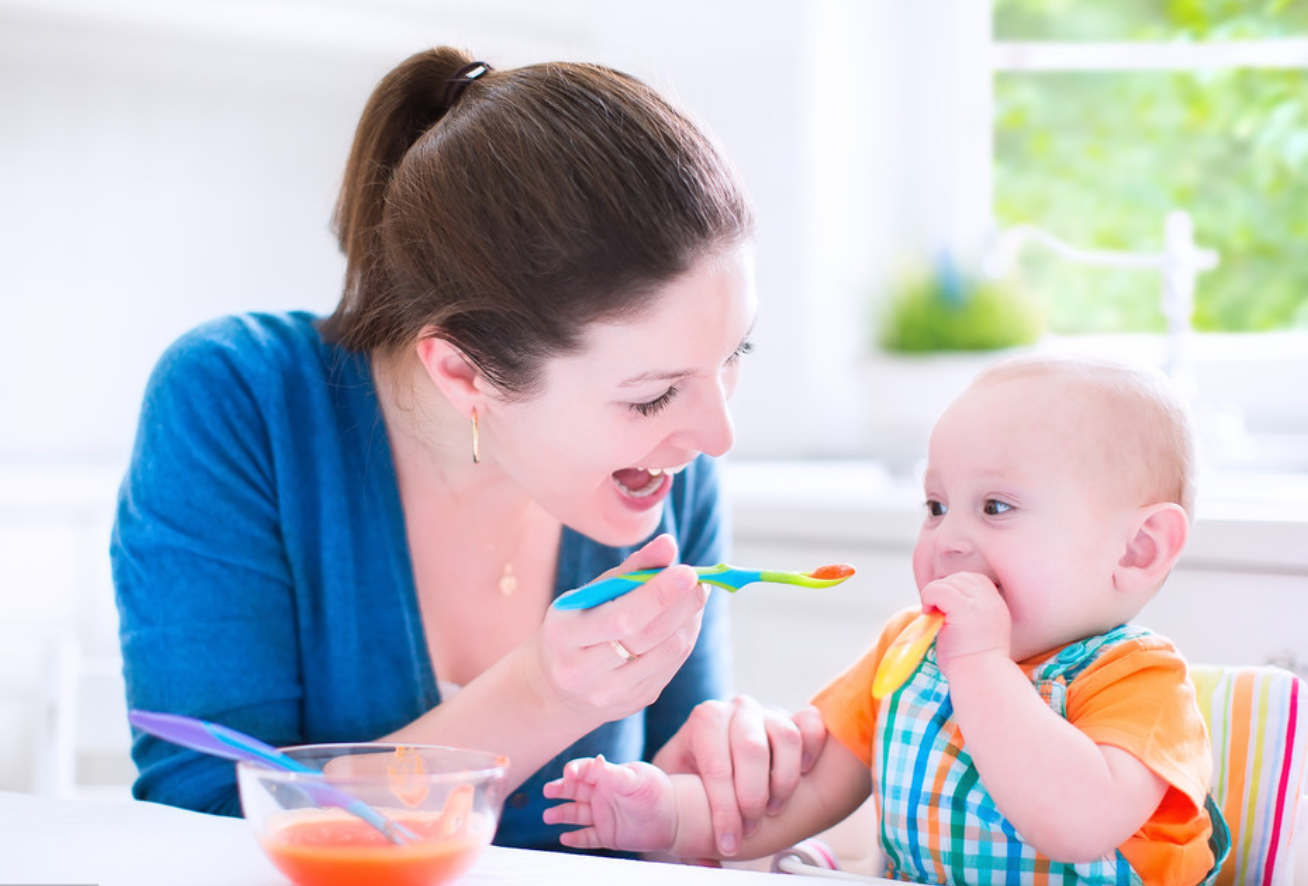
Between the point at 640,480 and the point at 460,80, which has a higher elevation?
the point at 460,80

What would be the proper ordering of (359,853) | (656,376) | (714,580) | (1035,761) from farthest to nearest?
(656,376), (714,580), (1035,761), (359,853)

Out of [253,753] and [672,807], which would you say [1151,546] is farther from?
[253,753]

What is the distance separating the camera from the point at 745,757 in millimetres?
1102

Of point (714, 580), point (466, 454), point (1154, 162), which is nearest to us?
point (714, 580)

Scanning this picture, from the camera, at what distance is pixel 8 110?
7.61 feet

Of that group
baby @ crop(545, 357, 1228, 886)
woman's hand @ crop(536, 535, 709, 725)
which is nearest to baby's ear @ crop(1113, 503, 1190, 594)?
baby @ crop(545, 357, 1228, 886)

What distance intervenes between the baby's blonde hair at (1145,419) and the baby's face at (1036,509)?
0.04 feet

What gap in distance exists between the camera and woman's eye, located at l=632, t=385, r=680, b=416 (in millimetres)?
1135

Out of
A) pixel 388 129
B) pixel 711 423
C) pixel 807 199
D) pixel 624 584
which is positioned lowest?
pixel 624 584

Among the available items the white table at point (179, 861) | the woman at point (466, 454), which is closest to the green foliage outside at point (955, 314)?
the woman at point (466, 454)

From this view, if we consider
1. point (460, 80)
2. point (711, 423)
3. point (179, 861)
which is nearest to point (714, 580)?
point (711, 423)

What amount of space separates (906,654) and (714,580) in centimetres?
17

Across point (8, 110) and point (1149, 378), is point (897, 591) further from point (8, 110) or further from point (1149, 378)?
point (8, 110)

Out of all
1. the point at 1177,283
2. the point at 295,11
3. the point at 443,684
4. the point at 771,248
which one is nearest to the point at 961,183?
the point at 771,248
